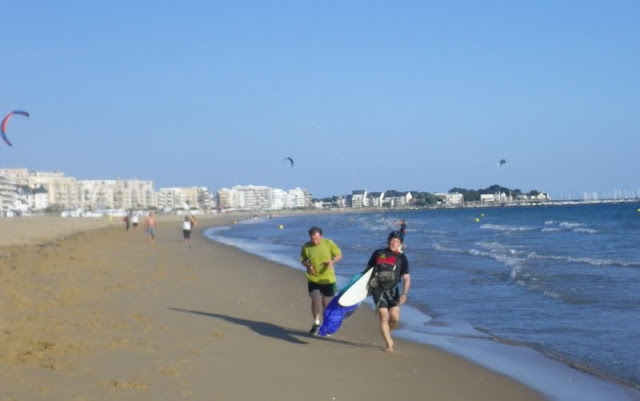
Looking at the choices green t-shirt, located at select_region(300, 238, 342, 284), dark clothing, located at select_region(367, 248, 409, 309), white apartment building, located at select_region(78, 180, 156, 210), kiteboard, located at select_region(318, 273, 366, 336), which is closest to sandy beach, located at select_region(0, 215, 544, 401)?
kiteboard, located at select_region(318, 273, 366, 336)

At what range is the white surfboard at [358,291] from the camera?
813cm

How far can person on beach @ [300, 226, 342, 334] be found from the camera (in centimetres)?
870

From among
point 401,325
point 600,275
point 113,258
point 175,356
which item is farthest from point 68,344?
point 113,258

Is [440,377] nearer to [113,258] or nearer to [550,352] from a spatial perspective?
[550,352]

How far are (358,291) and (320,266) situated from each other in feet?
2.27

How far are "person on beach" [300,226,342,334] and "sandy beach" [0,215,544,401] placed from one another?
0.48 m

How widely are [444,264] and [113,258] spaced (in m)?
8.97

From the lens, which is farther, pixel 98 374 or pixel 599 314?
pixel 599 314

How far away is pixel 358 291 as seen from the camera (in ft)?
26.9

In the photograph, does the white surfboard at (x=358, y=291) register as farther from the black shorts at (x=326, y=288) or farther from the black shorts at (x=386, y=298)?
the black shorts at (x=326, y=288)

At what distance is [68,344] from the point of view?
754cm

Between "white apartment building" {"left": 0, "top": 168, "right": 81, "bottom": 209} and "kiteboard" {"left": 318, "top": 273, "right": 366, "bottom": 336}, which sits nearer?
"kiteboard" {"left": 318, "top": 273, "right": 366, "bottom": 336}

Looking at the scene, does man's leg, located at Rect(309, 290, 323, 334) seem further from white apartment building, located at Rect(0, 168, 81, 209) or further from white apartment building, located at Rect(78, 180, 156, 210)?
white apartment building, located at Rect(78, 180, 156, 210)

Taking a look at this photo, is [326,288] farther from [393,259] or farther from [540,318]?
[540,318]
